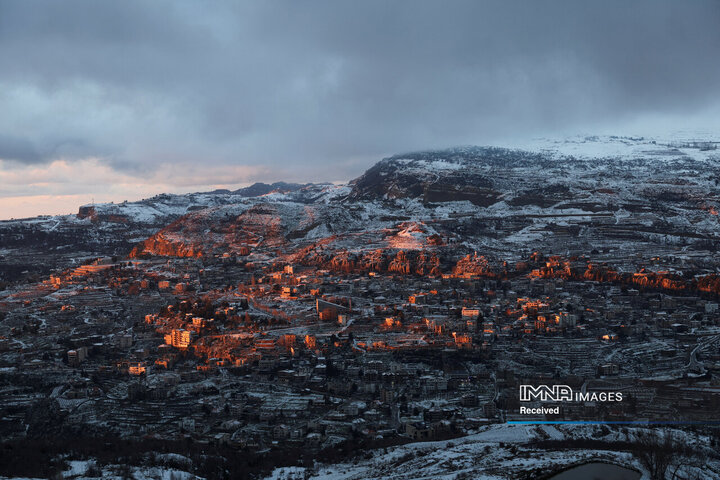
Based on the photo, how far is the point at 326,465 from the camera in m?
16.7

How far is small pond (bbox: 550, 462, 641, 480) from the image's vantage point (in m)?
15.1

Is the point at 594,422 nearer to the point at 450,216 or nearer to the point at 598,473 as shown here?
the point at 598,473

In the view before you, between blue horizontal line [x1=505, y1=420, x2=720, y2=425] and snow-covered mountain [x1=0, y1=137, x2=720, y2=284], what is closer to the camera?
blue horizontal line [x1=505, y1=420, x2=720, y2=425]

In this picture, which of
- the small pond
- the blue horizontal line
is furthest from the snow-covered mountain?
the small pond

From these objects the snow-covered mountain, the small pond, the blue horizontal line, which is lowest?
the small pond

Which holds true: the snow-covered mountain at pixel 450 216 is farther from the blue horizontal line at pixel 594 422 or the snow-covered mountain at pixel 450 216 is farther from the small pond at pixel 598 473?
the small pond at pixel 598 473

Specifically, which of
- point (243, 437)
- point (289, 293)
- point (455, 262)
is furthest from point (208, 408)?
point (455, 262)

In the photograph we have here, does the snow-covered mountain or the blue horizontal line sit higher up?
the snow-covered mountain

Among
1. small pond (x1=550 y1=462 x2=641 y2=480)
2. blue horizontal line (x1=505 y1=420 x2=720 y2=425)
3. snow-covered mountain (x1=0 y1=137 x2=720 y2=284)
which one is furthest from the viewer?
snow-covered mountain (x1=0 y1=137 x2=720 y2=284)

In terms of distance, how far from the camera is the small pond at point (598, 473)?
1512cm

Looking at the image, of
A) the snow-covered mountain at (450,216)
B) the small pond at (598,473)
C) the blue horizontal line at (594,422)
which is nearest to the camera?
the small pond at (598,473)

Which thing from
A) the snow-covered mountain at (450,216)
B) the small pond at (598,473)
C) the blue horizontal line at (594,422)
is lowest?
the small pond at (598,473)

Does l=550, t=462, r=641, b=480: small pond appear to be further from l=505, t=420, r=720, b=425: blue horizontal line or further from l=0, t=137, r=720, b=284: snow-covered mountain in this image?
l=0, t=137, r=720, b=284: snow-covered mountain

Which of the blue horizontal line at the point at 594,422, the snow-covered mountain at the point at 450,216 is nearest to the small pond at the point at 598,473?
the blue horizontal line at the point at 594,422
